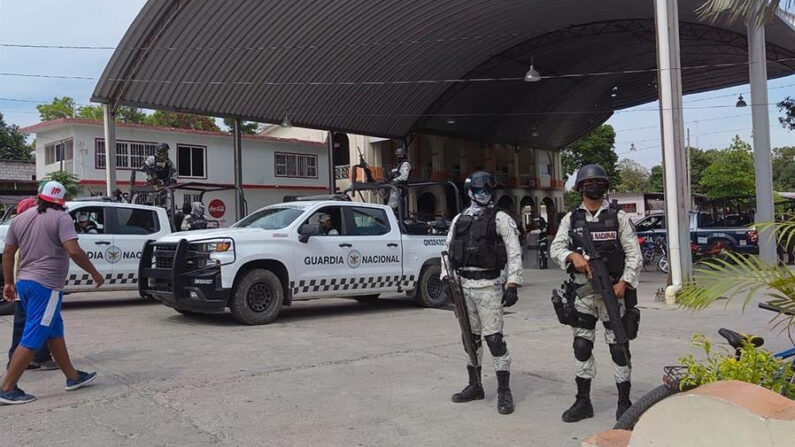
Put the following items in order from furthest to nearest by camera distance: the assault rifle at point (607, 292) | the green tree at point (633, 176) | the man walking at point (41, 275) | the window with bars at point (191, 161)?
the green tree at point (633, 176) < the window with bars at point (191, 161) < the man walking at point (41, 275) < the assault rifle at point (607, 292)

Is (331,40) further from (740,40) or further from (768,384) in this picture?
(768,384)

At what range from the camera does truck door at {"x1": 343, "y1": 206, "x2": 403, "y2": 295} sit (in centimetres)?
1008

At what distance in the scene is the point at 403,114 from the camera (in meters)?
28.4

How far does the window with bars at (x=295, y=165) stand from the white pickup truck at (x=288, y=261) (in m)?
21.6

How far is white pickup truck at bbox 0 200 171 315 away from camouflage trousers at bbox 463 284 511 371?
24.7ft

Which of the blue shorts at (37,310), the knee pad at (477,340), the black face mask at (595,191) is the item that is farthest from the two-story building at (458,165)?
the black face mask at (595,191)

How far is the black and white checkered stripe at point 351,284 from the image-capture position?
9.41 meters

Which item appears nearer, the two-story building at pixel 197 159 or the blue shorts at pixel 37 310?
the blue shorts at pixel 37 310

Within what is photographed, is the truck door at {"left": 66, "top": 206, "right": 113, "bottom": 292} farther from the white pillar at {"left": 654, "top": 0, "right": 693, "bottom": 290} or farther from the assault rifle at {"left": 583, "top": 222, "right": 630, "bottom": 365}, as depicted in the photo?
the white pillar at {"left": 654, "top": 0, "right": 693, "bottom": 290}

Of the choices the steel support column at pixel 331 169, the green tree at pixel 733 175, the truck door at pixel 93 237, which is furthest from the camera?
the green tree at pixel 733 175

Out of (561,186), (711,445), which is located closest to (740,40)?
(561,186)

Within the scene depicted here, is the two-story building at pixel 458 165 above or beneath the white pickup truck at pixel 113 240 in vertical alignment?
above

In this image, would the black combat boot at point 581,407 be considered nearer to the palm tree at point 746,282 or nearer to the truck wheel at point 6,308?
the palm tree at point 746,282

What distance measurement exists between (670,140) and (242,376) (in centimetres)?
943
